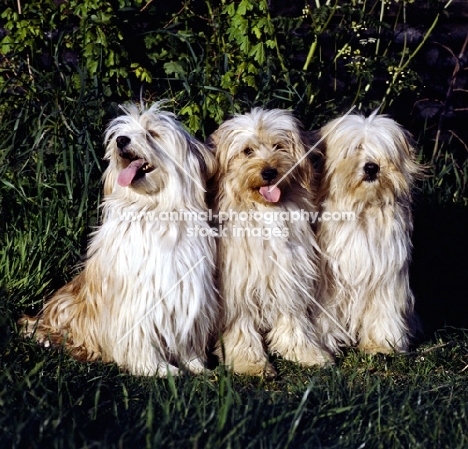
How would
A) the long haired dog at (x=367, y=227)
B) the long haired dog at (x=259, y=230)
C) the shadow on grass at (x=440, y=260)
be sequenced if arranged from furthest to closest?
the shadow on grass at (x=440, y=260), the long haired dog at (x=367, y=227), the long haired dog at (x=259, y=230)

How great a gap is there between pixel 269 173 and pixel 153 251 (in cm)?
69

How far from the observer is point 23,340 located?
13.6ft

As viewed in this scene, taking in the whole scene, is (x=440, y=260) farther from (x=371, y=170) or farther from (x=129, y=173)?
(x=129, y=173)

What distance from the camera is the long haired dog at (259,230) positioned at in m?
4.23

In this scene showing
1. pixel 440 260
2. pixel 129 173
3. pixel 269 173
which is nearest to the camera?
pixel 129 173

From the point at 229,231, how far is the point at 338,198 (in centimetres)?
64

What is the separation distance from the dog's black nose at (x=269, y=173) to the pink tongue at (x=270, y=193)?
0.06m

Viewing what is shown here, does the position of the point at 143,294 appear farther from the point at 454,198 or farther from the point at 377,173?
the point at 454,198

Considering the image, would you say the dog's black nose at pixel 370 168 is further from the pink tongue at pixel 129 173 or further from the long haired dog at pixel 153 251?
the pink tongue at pixel 129 173

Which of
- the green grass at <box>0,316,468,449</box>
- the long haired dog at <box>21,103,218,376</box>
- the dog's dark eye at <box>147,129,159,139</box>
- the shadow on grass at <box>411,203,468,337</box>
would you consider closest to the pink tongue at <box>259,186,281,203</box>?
the long haired dog at <box>21,103,218,376</box>

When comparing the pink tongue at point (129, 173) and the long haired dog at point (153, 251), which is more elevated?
the pink tongue at point (129, 173)

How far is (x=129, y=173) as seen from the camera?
400cm

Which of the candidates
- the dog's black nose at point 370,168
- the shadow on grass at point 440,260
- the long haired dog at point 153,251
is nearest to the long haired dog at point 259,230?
the long haired dog at point 153,251

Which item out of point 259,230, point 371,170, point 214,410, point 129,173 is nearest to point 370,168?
point 371,170
